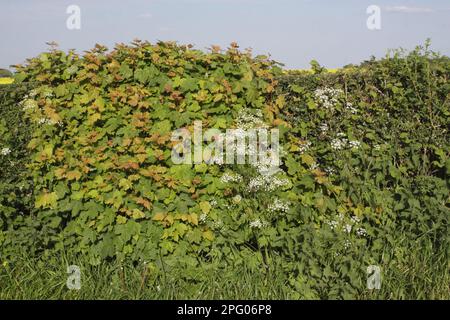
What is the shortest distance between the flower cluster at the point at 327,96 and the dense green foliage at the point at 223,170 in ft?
0.07

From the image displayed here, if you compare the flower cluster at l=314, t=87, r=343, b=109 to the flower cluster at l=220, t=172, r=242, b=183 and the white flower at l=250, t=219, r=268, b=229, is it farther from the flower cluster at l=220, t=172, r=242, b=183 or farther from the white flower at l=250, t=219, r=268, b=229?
the white flower at l=250, t=219, r=268, b=229

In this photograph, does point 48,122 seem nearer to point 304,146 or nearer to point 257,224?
point 257,224

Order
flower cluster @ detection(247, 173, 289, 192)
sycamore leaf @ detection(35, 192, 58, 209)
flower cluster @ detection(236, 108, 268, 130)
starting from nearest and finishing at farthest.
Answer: flower cluster @ detection(247, 173, 289, 192) → flower cluster @ detection(236, 108, 268, 130) → sycamore leaf @ detection(35, 192, 58, 209)

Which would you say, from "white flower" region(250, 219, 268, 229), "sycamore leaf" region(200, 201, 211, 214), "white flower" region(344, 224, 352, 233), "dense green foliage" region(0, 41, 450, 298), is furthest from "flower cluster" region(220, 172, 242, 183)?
"white flower" region(344, 224, 352, 233)

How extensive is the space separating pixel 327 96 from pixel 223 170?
1230mm

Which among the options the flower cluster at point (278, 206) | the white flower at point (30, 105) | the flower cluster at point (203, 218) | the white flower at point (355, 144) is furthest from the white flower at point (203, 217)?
the white flower at point (30, 105)

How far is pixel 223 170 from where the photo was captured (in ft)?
16.9

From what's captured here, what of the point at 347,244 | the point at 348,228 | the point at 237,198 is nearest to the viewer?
the point at 347,244

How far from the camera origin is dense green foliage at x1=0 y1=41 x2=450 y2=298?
485 centimetres

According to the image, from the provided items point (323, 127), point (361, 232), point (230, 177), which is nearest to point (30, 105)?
point (230, 177)

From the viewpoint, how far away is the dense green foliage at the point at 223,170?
4852 millimetres

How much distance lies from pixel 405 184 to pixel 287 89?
1.44 metres

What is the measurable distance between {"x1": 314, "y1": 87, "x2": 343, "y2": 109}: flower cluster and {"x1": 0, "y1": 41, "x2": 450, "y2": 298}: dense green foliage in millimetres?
22
